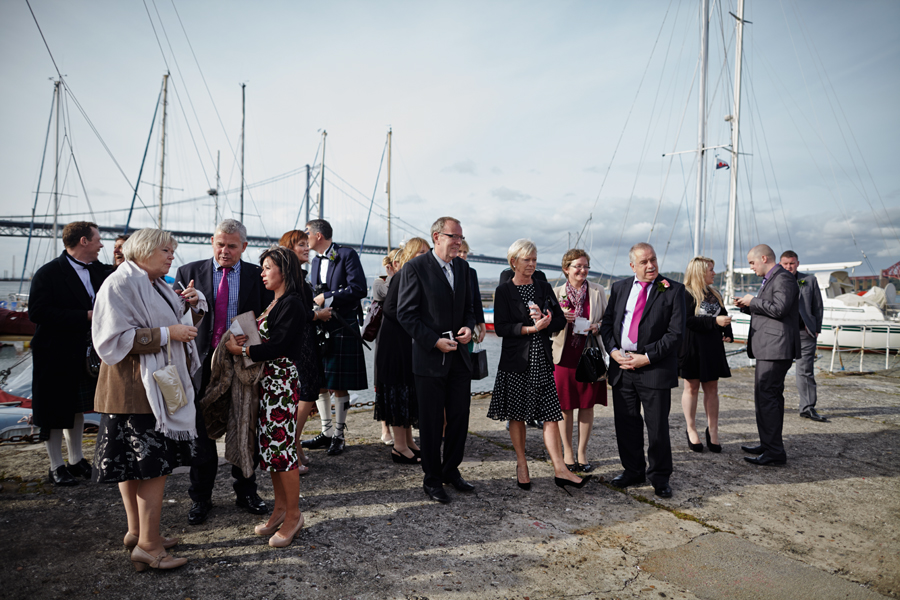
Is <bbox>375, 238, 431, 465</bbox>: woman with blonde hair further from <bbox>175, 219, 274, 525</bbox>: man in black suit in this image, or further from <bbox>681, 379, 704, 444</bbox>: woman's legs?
<bbox>681, 379, 704, 444</bbox>: woman's legs

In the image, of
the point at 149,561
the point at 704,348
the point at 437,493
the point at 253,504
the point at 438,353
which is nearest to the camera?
the point at 149,561

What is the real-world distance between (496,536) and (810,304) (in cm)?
483

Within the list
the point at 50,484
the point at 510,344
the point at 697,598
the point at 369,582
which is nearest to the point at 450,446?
the point at 510,344

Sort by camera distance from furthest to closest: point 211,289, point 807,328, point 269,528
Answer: point 807,328
point 211,289
point 269,528

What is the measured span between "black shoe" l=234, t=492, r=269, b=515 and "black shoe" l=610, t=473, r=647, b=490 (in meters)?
2.30

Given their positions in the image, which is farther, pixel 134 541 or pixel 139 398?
pixel 134 541

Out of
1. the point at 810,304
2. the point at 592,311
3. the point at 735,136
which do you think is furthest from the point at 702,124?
the point at 592,311

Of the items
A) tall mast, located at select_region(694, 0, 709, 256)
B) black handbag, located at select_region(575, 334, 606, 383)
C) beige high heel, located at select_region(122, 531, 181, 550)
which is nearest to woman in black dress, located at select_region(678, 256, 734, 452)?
black handbag, located at select_region(575, 334, 606, 383)

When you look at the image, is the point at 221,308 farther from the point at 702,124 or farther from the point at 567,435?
the point at 702,124

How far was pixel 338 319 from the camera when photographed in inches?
157

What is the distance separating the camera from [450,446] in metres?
3.33

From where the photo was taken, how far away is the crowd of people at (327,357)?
7.61 ft

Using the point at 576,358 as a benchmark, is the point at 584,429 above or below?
below

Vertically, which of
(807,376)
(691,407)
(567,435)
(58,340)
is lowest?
(567,435)
